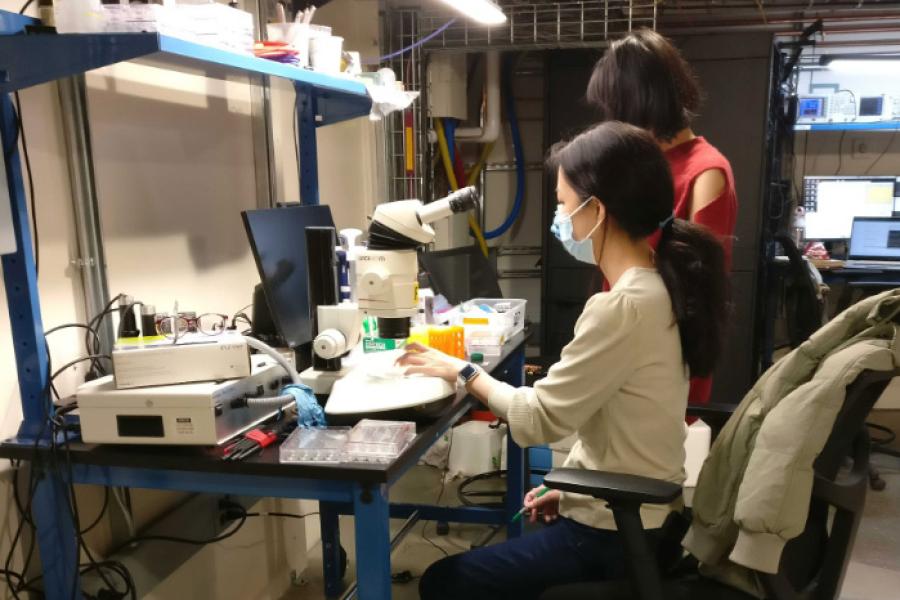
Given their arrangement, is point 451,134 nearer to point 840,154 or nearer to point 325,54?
point 325,54

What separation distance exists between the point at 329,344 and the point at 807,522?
0.95 m

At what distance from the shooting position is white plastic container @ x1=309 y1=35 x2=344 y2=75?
1.86 meters

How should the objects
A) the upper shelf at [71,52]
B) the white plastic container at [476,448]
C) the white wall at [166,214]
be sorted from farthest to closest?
the white plastic container at [476,448]
the white wall at [166,214]
the upper shelf at [71,52]

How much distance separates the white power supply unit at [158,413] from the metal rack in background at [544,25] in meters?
2.74

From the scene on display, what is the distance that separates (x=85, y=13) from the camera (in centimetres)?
116

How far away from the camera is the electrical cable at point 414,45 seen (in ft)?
10.6

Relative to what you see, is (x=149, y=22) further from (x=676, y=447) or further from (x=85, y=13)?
(x=676, y=447)

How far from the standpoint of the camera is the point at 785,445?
107 centimetres

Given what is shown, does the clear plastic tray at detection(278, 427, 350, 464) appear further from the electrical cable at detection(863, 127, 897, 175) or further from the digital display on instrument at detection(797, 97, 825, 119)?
the electrical cable at detection(863, 127, 897, 175)

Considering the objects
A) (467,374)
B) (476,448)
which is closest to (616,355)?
(467,374)

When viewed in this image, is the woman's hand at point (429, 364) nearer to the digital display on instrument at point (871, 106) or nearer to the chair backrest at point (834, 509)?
the chair backrest at point (834, 509)

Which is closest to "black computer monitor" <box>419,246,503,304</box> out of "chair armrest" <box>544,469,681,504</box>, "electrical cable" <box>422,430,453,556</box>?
"electrical cable" <box>422,430,453,556</box>

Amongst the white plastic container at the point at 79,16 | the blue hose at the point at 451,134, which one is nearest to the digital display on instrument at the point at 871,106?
the blue hose at the point at 451,134

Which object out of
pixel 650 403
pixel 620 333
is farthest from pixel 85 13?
pixel 650 403
